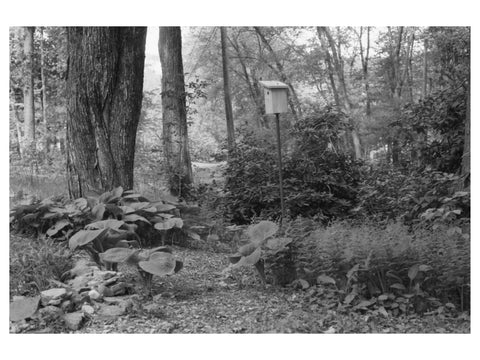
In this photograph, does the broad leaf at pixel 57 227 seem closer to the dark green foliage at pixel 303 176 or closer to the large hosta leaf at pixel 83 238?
the large hosta leaf at pixel 83 238

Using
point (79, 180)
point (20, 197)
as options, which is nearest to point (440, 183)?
point (79, 180)

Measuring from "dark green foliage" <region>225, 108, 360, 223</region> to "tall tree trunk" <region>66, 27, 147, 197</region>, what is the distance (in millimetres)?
2072

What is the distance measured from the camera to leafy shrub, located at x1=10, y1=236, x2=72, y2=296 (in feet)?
11.6

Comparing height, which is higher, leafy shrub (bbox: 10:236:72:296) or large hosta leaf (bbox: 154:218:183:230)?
large hosta leaf (bbox: 154:218:183:230)

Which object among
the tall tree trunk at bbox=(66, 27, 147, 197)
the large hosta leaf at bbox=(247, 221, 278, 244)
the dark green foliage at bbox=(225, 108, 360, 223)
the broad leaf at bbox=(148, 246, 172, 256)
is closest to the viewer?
the broad leaf at bbox=(148, 246, 172, 256)

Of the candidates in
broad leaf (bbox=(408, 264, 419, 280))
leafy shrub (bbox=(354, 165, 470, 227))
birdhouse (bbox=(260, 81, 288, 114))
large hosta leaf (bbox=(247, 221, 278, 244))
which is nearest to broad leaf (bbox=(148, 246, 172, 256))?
large hosta leaf (bbox=(247, 221, 278, 244))

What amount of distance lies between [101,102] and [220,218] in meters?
2.15

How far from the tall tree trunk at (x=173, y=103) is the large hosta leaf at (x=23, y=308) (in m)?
5.21

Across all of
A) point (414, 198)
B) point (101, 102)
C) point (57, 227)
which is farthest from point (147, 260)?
point (414, 198)

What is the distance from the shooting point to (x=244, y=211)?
7020mm

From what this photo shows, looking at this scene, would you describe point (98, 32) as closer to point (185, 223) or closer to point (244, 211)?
point (185, 223)

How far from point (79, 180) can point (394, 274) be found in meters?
3.41

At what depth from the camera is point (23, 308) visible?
3189 mm

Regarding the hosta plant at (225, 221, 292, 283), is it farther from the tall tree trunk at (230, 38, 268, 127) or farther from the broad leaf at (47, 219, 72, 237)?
the tall tree trunk at (230, 38, 268, 127)
